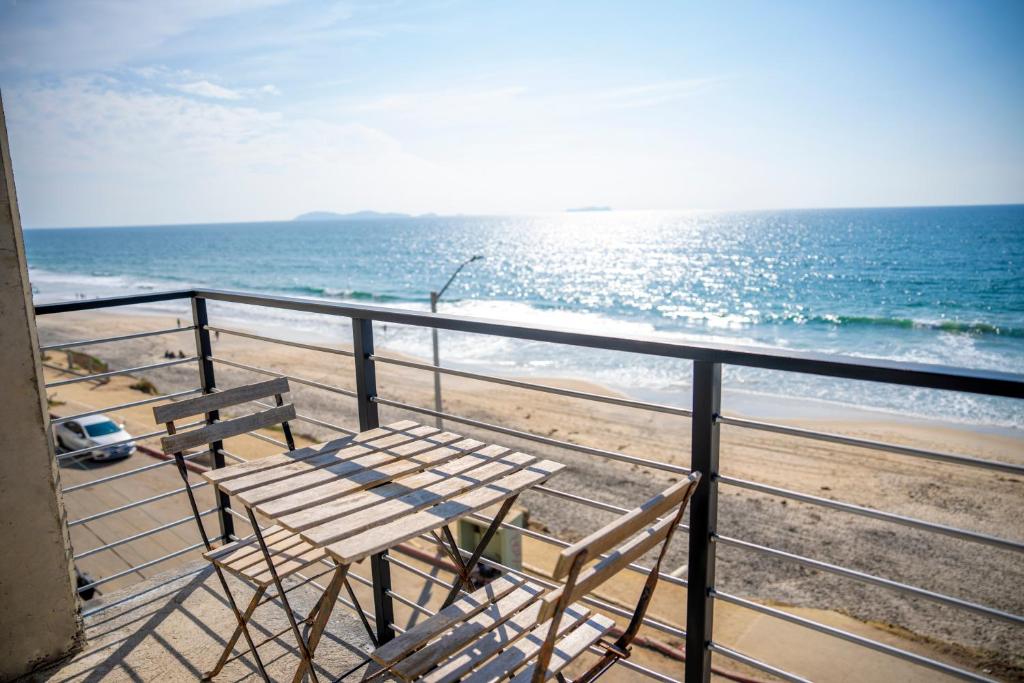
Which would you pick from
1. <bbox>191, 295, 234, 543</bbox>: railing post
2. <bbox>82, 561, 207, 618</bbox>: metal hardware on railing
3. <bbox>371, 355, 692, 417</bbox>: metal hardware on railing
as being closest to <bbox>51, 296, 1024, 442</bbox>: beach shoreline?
<bbox>191, 295, 234, 543</bbox>: railing post

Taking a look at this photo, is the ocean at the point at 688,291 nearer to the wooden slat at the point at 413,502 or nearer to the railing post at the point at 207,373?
the wooden slat at the point at 413,502

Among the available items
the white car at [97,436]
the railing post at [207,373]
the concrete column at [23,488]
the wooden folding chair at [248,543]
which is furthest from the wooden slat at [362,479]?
the white car at [97,436]

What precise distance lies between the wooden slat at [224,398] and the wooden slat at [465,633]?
127 centimetres

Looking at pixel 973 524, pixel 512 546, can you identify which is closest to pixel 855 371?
pixel 512 546

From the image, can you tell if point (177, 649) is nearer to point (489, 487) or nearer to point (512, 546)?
point (489, 487)

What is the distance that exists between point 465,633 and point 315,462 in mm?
774

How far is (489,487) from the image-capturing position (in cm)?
200

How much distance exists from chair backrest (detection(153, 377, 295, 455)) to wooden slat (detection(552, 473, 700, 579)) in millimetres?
1562

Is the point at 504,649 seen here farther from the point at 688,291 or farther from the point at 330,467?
the point at 688,291

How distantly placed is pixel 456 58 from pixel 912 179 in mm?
75005

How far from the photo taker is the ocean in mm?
21172

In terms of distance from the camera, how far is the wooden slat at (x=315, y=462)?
1982 millimetres

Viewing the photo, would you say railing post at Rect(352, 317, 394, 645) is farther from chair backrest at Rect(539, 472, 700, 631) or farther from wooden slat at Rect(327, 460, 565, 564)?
chair backrest at Rect(539, 472, 700, 631)

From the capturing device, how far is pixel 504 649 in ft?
5.76
